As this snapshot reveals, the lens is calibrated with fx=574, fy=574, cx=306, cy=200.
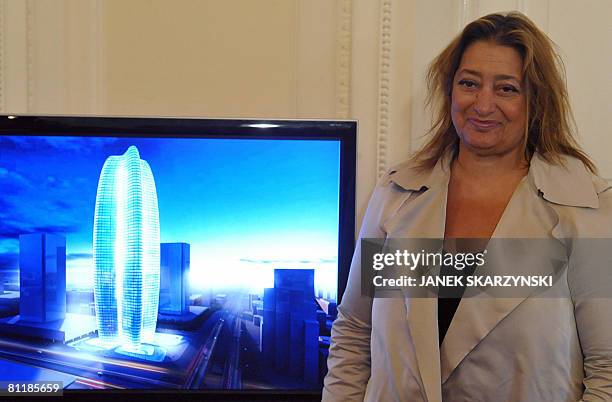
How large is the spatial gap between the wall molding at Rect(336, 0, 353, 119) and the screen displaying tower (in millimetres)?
245

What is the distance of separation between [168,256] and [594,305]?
984 millimetres

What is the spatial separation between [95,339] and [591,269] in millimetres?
1196

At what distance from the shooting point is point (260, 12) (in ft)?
5.71

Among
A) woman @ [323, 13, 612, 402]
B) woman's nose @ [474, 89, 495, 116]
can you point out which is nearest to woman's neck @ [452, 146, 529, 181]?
woman @ [323, 13, 612, 402]

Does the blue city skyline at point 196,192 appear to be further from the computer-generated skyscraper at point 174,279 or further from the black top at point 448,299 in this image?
the black top at point 448,299

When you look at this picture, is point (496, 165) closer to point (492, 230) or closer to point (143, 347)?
point (492, 230)

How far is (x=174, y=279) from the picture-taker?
148 cm

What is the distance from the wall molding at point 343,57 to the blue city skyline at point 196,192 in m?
0.28

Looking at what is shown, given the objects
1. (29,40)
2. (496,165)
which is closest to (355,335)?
(496,165)

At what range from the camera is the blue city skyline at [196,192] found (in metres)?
1.47

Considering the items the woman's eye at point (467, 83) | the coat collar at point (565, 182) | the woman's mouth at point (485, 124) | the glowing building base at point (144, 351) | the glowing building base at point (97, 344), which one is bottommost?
the glowing building base at point (144, 351)

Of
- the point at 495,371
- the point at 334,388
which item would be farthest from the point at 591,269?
the point at 334,388

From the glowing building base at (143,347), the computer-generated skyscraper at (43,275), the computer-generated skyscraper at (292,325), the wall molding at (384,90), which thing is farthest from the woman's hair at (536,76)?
the computer-generated skyscraper at (43,275)

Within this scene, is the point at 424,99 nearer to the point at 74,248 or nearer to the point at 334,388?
the point at 334,388
